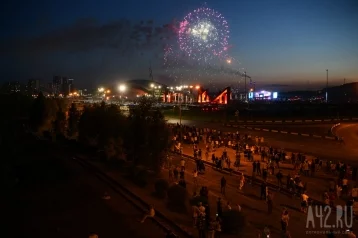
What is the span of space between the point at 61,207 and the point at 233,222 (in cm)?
943

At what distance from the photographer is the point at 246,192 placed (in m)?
20.3

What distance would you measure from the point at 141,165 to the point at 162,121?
3142 mm

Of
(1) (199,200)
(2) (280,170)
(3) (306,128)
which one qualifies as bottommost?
(2) (280,170)

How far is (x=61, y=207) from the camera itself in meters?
18.8

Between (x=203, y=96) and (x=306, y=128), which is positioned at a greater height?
(x=203, y=96)

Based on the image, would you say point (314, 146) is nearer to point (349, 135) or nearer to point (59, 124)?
point (349, 135)

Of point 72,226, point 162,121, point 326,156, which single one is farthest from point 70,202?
point 326,156

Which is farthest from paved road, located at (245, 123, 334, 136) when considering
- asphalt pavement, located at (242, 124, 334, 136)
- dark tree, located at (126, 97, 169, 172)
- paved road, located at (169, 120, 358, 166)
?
dark tree, located at (126, 97, 169, 172)

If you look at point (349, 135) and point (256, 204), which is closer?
point (256, 204)

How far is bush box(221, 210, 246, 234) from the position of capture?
44.4 ft

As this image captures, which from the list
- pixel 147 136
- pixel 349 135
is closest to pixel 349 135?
pixel 349 135

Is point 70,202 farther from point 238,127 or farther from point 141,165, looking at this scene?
point 238,127

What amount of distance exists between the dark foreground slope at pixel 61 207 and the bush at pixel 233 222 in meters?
2.49

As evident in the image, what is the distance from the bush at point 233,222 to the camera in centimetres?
1353
